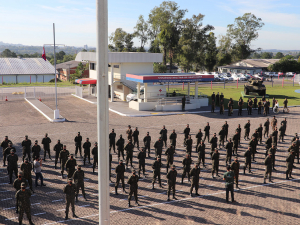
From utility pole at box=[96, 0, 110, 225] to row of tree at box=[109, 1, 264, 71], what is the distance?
→ 63.4 meters

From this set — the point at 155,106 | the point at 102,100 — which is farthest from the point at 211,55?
the point at 102,100

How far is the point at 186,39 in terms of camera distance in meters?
71.7

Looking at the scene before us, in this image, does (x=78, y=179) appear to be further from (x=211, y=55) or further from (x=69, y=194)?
(x=211, y=55)

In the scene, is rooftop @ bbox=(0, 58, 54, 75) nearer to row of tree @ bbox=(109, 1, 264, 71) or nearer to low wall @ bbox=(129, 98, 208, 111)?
row of tree @ bbox=(109, 1, 264, 71)

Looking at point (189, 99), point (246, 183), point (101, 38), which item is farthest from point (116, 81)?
point (101, 38)

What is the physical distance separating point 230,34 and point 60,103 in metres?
64.4

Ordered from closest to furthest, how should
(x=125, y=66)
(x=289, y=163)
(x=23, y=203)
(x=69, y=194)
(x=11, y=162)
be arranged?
(x=23, y=203)
(x=69, y=194)
(x=11, y=162)
(x=289, y=163)
(x=125, y=66)

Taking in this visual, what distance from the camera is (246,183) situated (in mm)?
13602

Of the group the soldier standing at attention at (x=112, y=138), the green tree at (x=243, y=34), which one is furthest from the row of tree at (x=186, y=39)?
the soldier standing at attention at (x=112, y=138)

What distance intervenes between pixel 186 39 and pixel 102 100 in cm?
6803

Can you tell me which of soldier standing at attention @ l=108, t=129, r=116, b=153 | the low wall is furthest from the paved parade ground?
the low wall

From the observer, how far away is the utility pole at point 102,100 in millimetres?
6484

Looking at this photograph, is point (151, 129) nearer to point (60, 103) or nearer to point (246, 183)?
point (246, 183)

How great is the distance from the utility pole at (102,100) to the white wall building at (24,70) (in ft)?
235
